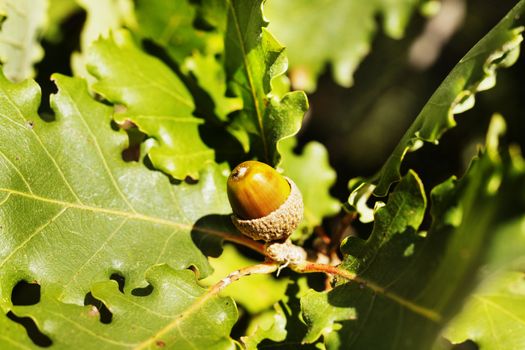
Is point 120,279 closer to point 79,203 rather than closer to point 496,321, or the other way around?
point 79,203

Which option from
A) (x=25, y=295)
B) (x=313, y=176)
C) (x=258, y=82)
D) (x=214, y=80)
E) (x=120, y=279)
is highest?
(x=258, y=82)

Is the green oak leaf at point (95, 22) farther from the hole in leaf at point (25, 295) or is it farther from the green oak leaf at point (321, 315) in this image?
the green oak leaf at point (321, 315)

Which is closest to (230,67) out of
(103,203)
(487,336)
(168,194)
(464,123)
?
(168,194)

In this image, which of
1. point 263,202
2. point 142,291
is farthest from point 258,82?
point 142,291

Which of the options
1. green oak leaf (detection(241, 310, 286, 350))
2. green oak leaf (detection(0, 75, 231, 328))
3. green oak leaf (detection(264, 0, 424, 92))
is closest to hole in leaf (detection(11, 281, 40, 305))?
green oak leaf (detection(0, 75, 231, 328))

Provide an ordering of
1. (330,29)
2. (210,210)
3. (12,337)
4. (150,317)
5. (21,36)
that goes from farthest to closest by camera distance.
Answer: (330,29) → (21,36) → (210,210) → (150,317) → (12,337)

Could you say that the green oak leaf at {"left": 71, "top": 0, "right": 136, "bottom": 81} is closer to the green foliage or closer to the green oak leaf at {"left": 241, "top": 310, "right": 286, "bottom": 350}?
the green foliage

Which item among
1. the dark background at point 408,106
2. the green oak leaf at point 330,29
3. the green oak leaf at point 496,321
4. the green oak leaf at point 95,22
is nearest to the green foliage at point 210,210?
the green oak leaf at point 496,321
